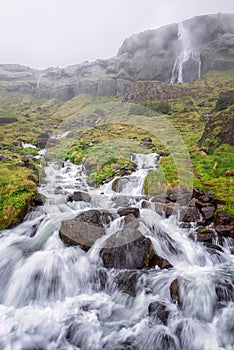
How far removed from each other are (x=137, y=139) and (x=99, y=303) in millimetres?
24362

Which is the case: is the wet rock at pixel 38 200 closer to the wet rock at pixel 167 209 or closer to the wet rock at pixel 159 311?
the wet rock at pixel 167 209

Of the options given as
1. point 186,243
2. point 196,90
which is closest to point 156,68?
point 196,90

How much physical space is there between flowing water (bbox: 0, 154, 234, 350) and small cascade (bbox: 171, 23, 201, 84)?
8247cm

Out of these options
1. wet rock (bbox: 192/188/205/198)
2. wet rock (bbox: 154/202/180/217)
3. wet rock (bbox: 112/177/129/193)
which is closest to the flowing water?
wet rock (bbox: 154/202/180/217)

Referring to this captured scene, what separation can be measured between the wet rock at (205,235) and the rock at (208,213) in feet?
2.19

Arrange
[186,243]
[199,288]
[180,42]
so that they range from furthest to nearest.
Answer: [180,42] → [186,243] → [199,288]

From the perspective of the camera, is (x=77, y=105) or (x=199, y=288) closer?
(x=199, y=288)

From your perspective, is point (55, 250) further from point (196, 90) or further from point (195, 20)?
point (195, 20)

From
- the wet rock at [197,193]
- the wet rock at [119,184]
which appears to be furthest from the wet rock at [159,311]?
the wet rock at [119,184]

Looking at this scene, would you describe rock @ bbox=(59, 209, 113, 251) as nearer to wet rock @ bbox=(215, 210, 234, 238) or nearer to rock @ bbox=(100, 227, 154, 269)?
rock @ bbox=(100, 227, 154, 269)

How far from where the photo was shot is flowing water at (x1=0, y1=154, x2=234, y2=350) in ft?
18.5

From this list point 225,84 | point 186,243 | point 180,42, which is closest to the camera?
point 186,243

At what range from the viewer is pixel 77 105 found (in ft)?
240

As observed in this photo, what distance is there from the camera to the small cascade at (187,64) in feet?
264
